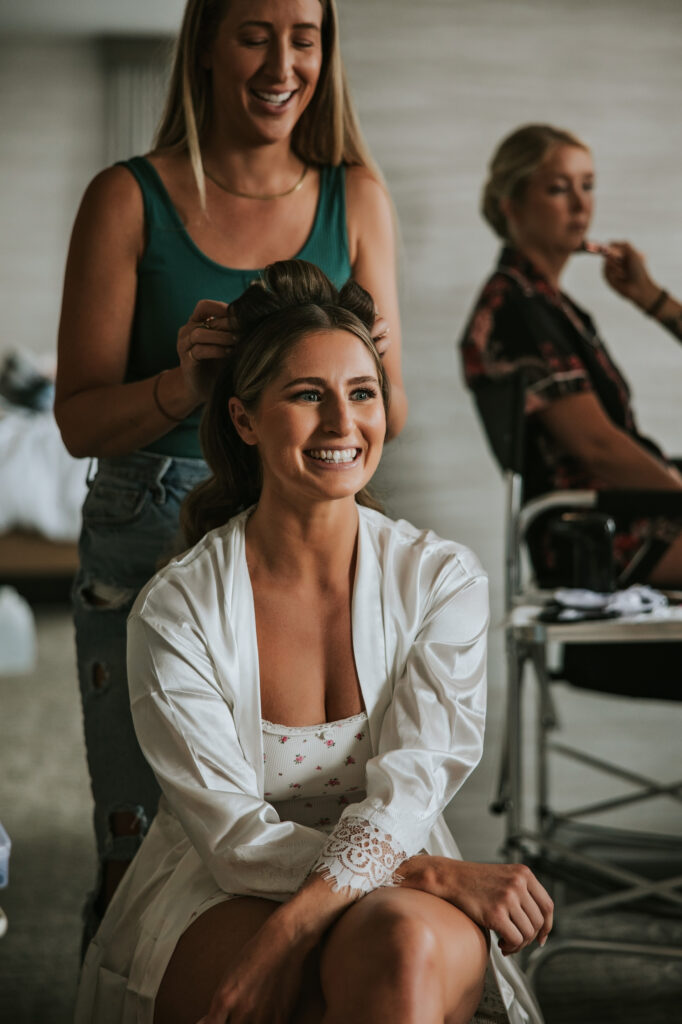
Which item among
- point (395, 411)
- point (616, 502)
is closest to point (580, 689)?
point (616, 502)

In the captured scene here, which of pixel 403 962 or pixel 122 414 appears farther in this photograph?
pixel 122 414

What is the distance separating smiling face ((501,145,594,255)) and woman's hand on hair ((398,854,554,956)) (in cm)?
159

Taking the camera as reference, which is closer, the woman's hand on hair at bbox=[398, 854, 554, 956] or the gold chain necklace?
the woman's hand on hair at bbox=[398, 854, 554, 956]

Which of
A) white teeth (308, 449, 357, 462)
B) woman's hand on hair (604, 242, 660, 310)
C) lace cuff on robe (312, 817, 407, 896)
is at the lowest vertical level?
lace cuff on robe (312, 817, 407, 896)

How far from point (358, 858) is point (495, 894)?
0.48 ft

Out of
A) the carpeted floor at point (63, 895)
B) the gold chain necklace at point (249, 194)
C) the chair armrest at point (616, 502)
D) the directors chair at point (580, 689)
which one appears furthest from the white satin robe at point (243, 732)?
the carpeted floor at point (63, 895)

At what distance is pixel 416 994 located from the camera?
104 cm

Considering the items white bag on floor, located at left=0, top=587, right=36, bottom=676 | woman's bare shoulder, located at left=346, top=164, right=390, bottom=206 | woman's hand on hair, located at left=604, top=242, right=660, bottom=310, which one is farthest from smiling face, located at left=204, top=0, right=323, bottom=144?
white bag on floor, located at left=0, top=587, right=36, bottom=676

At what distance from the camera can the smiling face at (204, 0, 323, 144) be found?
4.77 feet

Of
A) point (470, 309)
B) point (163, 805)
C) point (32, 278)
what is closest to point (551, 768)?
point (470, 309)

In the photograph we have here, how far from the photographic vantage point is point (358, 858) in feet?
3.89

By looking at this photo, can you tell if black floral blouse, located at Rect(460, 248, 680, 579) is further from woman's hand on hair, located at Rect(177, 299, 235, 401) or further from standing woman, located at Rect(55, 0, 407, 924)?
woman's hand on hair, located at Rect(177, 299, 235, 401)

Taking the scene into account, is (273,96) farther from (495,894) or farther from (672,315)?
(672,315)

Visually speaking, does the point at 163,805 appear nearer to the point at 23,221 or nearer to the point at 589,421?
the point at 589,421
